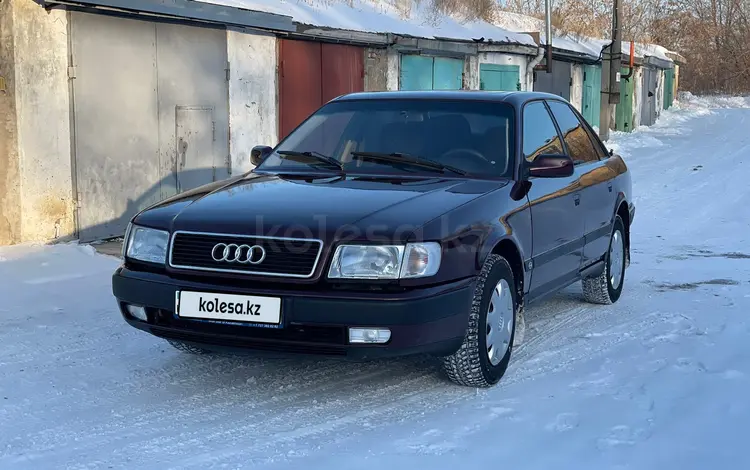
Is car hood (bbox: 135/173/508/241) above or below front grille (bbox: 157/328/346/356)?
above

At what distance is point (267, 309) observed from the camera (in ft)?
13.2

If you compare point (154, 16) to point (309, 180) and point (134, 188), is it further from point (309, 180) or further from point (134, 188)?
point (309, 180)

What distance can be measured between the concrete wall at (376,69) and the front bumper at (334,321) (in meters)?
11.0

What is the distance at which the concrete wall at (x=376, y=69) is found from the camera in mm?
14914

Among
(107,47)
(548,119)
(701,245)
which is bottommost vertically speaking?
(701,245)

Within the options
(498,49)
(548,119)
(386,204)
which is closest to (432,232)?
(386,204)


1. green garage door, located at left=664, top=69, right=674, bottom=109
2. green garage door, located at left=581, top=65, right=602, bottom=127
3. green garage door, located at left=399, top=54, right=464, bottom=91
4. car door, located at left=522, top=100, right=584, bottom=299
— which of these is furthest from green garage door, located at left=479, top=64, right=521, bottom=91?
green garage door, located at left=664, top=69, right=674, bottom=109

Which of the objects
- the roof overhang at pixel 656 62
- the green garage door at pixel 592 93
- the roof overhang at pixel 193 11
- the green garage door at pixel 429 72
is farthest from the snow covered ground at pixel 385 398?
the roof overhang at pixel 656 62

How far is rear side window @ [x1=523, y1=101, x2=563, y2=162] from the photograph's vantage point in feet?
17.7

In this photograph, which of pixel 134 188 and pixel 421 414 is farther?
pixel 134 188

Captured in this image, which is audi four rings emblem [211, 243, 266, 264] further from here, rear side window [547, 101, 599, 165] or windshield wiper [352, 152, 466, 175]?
rear side window [547, 101, 599, 165]

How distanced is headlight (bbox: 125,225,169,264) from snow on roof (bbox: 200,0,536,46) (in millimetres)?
6360

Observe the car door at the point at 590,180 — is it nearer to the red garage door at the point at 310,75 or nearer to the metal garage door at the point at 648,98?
the red garage door at the point at 310,75

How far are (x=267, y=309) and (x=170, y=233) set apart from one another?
684 millimetres
